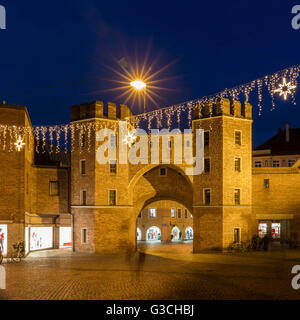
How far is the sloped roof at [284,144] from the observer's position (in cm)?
5397

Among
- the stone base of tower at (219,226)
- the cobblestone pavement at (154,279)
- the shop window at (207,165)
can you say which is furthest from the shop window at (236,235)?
the shop window at (207,165)

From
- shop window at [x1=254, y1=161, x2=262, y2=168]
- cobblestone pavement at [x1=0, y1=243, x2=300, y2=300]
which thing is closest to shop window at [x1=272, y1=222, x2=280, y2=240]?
shop window at [x1=254, y1=161, x2=262, y2=168]

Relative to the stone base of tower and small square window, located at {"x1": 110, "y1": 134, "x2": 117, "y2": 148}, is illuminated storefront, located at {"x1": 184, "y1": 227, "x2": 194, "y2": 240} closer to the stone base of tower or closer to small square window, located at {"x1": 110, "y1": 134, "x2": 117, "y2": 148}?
the stone base of tower

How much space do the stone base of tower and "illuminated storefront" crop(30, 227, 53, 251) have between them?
1397cm

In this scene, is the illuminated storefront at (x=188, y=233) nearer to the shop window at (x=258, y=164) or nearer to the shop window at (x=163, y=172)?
the shop window at (x=258, y=164)

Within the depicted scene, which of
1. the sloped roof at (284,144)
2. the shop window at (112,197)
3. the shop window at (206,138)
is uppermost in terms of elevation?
the sloped roof at (284,144)

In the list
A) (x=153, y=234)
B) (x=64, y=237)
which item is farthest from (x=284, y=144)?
(x=64, y=237)

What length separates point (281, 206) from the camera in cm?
3347

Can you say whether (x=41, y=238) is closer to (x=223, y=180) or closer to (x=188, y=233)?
(x=223, y=180)

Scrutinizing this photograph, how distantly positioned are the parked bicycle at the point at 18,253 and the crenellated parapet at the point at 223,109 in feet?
55.7

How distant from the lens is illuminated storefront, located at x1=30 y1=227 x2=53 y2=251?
109 feet

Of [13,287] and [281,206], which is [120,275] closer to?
[13,287]
